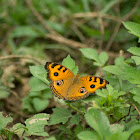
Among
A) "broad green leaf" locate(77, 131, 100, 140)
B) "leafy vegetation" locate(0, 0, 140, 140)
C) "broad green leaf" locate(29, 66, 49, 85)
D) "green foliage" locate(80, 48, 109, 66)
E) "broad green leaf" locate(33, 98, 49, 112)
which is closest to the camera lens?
"broad green leaf" locate(77, 131, 100, 140)

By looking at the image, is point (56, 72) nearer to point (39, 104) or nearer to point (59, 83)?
point (59, 83)

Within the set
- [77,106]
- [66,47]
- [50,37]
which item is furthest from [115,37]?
[77,106]

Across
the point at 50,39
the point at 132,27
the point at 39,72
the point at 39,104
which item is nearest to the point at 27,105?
the point at 39,104

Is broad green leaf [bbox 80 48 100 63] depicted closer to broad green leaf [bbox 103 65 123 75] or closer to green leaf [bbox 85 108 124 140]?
broad green leaf [bbox 103 65 123 75]

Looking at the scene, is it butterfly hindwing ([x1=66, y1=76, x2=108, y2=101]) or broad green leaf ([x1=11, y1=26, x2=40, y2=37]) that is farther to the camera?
broad green leaf ([x1=11, y1=26, x2=40, y2=37])

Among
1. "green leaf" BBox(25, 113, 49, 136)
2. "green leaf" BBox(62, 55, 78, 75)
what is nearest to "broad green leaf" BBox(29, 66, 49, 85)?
"green leaf" BBox(62, 55, 78, 75)

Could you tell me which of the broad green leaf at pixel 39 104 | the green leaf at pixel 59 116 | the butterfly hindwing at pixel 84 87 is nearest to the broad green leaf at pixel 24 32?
the broad green leaf at pixel 39 104

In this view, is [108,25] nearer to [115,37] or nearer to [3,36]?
[115,37]
